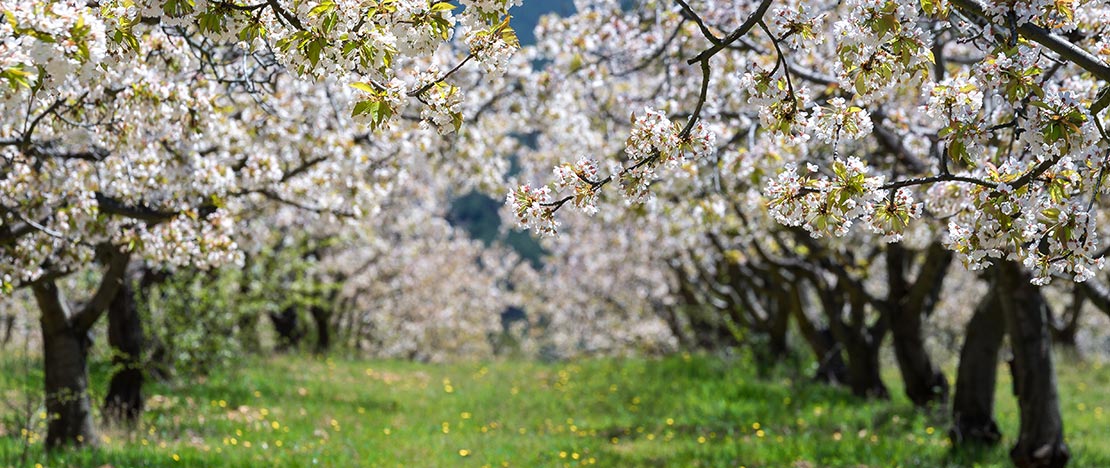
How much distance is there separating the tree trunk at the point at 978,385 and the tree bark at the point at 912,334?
1531mm

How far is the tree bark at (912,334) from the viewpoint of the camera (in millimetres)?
11250

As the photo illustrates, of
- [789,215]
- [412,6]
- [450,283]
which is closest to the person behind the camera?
[412,6]

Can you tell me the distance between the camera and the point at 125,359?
33.2ft

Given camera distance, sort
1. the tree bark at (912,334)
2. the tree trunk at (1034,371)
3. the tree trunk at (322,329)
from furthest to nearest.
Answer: the tree trunk at (322,329) < the tree bark at (912,334) < the tree trunk at (1034,371)

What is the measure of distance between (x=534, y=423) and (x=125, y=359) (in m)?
4.82

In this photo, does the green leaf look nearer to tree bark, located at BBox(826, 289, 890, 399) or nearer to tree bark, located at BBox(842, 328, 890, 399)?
tree bark, located at BBox(826, 289, 890, 399)

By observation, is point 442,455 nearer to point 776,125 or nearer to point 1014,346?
point 1014,346

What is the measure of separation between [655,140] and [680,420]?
8.42 metres

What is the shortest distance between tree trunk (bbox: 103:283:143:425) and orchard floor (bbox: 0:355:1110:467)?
0.94 feet

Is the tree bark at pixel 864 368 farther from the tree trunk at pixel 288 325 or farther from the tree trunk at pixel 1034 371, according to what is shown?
the tree trunk at pixel 288 325

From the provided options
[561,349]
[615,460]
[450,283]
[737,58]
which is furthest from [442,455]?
[561,349]

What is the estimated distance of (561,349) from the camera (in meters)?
39.9

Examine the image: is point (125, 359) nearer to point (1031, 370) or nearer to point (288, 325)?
point (1031, 370)

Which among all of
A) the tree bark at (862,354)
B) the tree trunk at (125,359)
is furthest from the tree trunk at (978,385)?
the tree trunk at (125,359)
